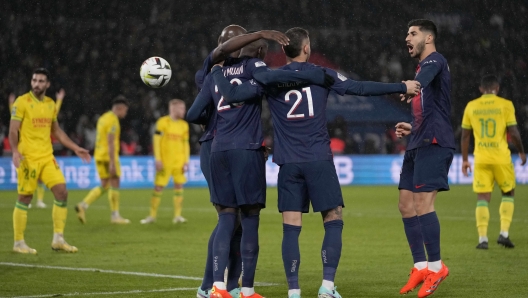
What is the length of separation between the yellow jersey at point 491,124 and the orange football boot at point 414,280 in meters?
4.25

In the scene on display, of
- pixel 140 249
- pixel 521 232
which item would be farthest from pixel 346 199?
pixel 140 249

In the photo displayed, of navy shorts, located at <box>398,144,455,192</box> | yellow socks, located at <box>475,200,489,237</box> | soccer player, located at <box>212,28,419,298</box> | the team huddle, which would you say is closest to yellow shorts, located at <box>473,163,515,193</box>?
yellow socks, located at <box>475,200,489,237</box>

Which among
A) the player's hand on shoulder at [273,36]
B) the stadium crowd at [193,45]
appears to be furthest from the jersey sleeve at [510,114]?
the stadium crowd at [193,45]

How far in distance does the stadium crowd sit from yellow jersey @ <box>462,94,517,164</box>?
16456 mm

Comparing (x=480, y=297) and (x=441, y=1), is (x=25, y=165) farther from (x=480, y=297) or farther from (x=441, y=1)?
(x=441, y=1)

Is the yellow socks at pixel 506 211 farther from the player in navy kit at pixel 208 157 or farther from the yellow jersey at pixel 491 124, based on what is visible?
the player in navy kit at pixel 208 157

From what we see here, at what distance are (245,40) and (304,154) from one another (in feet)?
3.12

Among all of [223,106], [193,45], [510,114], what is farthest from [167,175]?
[193,45]

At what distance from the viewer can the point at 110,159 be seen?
47.2ft

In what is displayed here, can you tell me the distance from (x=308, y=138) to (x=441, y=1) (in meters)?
26.0

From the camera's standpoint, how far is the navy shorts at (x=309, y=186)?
241 inches

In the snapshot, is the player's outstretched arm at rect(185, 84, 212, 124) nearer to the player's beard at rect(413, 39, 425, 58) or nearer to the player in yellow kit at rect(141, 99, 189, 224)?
the player's beard at rect(413, 39, 425, 58)

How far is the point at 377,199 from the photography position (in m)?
19.8

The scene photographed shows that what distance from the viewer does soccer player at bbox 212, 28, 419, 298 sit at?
6.11 metres
